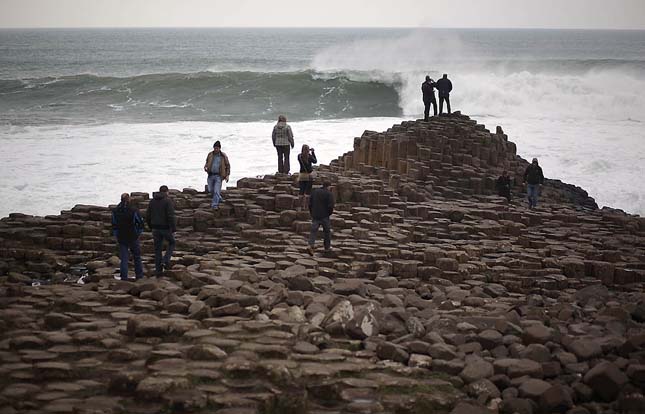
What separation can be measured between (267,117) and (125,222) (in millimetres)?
28916

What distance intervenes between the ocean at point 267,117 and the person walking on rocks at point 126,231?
30.0 feet

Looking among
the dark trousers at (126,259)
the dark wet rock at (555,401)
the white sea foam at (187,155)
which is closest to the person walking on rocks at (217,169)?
the dark trousers at (126,259)

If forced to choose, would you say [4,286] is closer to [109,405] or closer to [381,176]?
[109,405]

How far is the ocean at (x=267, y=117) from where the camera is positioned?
2625 cm

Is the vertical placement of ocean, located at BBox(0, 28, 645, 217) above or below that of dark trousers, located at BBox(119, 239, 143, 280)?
above

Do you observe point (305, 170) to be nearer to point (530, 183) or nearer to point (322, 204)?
point (322, 204)

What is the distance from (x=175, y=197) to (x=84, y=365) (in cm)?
832

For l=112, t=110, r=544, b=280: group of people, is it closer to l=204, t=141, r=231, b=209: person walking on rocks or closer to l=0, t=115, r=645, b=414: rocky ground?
l=204, t=141, r=231, b=209: person walking on rocks

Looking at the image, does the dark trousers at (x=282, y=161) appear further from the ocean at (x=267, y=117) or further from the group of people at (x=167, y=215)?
the ocean at (x=267, y=117)

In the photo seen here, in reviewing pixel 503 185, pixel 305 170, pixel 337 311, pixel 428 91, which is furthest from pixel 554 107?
pixel 337 311

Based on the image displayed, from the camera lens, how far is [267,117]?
41.8 m

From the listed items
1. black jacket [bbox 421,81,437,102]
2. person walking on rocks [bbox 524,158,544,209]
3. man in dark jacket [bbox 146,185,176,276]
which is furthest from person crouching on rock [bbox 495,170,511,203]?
man in dark jacket [bbox 146,185,176,276]

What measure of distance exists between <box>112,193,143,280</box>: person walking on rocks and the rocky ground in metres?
0.47

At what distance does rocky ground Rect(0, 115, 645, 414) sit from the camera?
8.87 m
